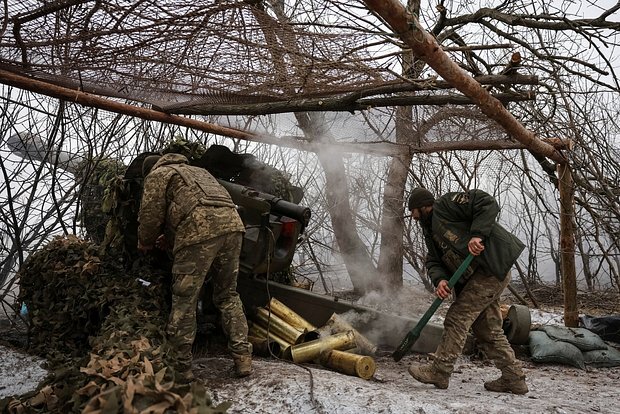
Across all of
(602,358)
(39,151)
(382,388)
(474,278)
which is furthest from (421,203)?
(39,151)

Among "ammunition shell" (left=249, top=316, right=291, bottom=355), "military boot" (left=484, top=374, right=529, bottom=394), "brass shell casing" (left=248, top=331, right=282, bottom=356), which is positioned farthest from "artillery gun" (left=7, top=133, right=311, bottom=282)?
"military boot" (left=484, top=374, right=529, bottom=394)

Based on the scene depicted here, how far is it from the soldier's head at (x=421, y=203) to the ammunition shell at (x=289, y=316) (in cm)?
160

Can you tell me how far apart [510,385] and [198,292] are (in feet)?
8.85

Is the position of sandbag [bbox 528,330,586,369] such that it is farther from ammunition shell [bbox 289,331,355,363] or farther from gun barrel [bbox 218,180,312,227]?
gun barrel [bbox 218,180,312,227]

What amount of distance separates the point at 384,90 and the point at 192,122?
2658 millimetres

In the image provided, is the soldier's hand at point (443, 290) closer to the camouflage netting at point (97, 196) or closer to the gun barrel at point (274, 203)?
the gun barrel at point (274, 203)

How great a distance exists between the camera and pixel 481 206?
4141 millimetres

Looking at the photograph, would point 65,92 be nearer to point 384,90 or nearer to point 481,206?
point 384,90

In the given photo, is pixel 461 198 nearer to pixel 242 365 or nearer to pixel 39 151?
pixel 242 365

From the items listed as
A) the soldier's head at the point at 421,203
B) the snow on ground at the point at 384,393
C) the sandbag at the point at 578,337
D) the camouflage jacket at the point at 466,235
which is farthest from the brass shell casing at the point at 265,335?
the sandbag at the point at 578,337

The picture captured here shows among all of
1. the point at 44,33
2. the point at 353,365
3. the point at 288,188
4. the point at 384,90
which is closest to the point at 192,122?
the point at 288,188

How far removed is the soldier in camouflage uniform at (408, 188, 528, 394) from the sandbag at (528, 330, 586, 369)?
1.39 metres

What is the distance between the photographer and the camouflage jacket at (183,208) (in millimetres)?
3996

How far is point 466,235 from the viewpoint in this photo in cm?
421
